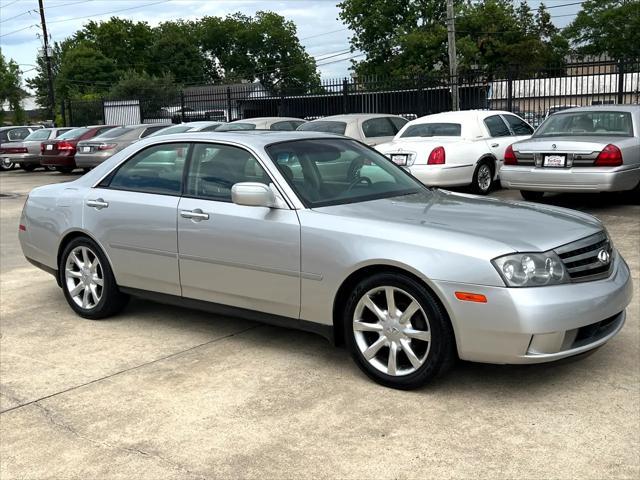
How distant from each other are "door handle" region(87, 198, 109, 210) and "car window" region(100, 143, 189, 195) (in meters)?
0.15

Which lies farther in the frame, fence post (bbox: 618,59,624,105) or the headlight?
fence post (bbox: 618,59,624,105)

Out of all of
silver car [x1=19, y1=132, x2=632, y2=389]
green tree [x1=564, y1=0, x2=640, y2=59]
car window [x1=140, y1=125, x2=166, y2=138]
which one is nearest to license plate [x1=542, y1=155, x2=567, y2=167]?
silver car [x1=19, y1=132, x2=632, y2=389]

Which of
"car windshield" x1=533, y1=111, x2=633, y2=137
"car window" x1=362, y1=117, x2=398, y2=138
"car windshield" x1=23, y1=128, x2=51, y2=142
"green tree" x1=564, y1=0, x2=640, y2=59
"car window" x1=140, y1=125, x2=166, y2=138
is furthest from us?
"green tree" x1=564, y1=0, x2=640, y2=59

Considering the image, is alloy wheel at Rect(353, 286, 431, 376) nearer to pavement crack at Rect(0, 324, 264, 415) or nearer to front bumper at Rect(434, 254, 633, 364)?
front bumper at Rect(434, 254, 633, 364)

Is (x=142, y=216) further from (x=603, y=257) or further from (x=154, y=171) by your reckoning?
(x=603, y=257)

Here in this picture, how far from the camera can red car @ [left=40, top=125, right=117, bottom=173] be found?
2122cm

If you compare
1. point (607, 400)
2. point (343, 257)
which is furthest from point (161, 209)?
point (607, 400)

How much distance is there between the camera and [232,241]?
4.86 m

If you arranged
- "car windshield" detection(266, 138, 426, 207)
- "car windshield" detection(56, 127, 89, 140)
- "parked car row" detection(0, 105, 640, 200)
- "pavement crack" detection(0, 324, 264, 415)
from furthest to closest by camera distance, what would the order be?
"car windshield" detection(56, 127, 89, 140) < "parked car row" detection(0, 105, 640, 200) < "car windshield" detection(266, 138, 426, 207) < "pavement crack" detection(0, 324, 264, 415)

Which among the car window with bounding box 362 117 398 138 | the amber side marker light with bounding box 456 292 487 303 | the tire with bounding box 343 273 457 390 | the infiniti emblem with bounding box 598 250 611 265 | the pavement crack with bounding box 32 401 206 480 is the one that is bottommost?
the pavement crack with bounding box 32 401 206 480

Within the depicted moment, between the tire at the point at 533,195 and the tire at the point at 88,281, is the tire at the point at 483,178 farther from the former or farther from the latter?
the tire at the point at 88,281

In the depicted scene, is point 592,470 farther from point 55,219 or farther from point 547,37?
point 547,37

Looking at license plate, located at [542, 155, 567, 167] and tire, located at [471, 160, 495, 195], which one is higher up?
license plate, located at [542, 155, 567, 167]

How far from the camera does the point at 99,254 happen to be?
575cm
